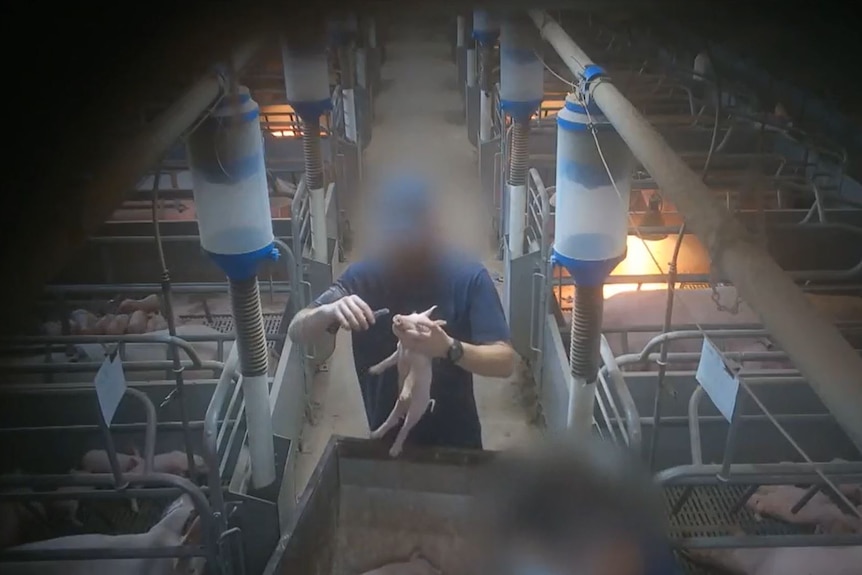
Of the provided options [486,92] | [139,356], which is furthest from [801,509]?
[486,92]

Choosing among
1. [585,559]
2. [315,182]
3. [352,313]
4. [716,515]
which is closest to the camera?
[585,559]

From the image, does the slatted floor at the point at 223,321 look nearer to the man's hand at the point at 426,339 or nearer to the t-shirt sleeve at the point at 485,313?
the t-shirt sleeve at the point at 485,313

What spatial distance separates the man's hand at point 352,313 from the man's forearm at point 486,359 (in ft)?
1.02

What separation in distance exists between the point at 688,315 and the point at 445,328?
1851 millimetres

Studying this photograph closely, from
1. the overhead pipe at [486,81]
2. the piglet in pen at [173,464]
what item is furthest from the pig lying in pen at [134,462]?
the overhead pipe at [486,81]

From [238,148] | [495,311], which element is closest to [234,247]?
[238,148]

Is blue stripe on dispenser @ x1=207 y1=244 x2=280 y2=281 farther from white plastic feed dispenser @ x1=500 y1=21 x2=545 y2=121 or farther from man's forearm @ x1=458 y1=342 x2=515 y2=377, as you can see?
white plastic feed dispenser @ x1=500 y1=21 x2=545 y2=121

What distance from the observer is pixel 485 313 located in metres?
2.46

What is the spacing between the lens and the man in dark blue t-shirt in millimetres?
2424

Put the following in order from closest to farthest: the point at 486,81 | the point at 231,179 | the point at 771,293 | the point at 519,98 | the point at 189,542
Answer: the point at 771,293, the point at 231,179, the point at 189,542, the point at 519,98, the point at 486,81

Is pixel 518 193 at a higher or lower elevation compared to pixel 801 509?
higher

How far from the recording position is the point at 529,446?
197 cm

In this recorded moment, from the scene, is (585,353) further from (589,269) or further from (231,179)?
(231,179)

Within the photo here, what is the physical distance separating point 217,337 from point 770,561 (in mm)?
2438
